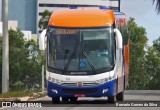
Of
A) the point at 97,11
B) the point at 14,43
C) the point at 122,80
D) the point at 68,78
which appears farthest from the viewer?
the point at 14,43

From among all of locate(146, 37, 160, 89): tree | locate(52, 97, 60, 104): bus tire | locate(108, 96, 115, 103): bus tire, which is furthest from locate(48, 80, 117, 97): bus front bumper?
locate(146, 37, 160, 89): tree

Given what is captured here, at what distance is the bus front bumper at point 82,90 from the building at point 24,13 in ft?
429

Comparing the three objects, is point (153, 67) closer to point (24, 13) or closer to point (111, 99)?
point (111, 99)

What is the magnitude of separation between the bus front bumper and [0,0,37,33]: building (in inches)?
5145

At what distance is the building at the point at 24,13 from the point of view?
154875mm

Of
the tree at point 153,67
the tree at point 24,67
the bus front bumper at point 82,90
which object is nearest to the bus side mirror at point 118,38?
the bus front bumper at point 82,90

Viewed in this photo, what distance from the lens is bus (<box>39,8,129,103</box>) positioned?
2383 centimetres

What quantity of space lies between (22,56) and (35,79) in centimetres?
430

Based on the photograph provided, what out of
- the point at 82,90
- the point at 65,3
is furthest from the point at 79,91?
the point at 65,3

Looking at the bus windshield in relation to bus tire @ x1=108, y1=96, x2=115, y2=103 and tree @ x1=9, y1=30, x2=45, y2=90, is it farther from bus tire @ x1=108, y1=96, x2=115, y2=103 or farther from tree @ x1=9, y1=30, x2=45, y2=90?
tree @ x1=9, y1=30, x2=45, y2=90

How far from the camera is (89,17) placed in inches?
974

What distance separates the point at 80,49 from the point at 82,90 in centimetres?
162

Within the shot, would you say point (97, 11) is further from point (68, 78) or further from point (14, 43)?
point (14, 43)

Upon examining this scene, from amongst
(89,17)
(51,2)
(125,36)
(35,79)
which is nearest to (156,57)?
(35,79)
